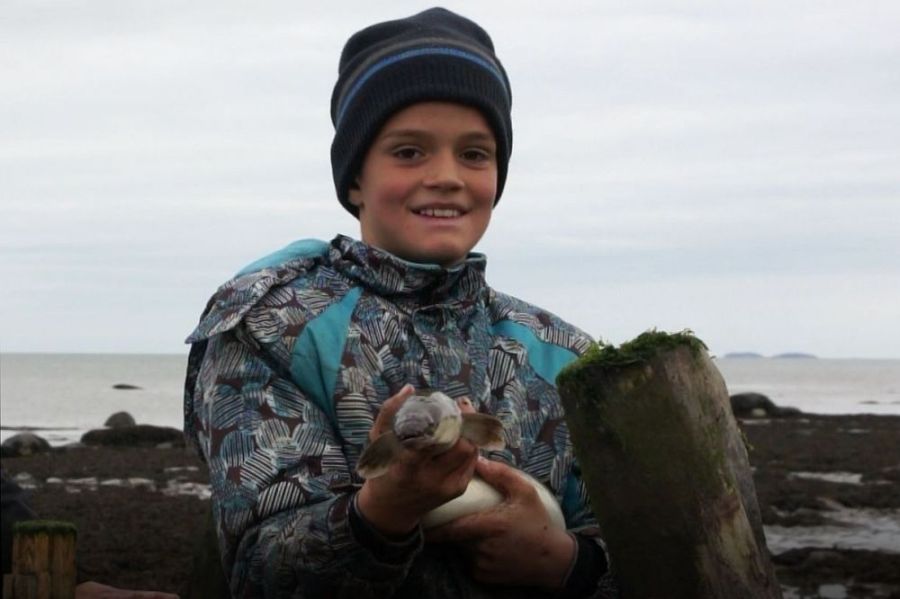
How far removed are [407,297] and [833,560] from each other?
14749 millimetres

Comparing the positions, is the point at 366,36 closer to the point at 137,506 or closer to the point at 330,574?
the point at 330,574

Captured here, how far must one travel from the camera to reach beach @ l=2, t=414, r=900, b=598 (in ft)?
54.5

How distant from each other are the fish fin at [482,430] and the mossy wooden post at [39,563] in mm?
3545

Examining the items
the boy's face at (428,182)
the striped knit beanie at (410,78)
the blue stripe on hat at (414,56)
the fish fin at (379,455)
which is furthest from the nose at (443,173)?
the fish fin at (379,455)

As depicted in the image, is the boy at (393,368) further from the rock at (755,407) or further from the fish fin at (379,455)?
the rock at (755,407)

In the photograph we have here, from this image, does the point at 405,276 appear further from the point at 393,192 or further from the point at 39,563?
the point at 39,563

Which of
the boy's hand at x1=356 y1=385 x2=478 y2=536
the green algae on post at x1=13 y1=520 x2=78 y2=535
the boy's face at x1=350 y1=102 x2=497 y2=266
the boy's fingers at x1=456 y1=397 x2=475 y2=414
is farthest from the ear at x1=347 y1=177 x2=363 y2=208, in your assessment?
the green algae on post at x1=13 y1=520 x2=78 y2=535

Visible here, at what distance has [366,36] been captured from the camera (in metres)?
4.60

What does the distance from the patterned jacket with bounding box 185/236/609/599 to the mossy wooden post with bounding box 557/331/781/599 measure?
0.40m

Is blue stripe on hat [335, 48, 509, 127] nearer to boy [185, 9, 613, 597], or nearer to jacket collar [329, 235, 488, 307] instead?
boy [185, 9, 613, 597]

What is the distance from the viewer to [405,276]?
420cm

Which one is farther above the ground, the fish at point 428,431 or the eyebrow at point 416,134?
the eyebrow at point 416,134

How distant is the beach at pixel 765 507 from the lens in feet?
54.5

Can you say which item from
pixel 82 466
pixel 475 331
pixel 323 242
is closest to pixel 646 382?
pixel 475 331
